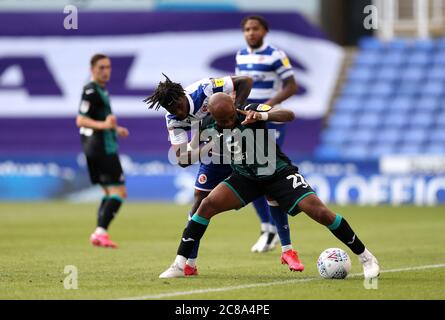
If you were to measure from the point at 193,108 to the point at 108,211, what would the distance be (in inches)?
171

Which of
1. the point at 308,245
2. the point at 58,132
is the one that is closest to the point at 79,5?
the point at 58,132

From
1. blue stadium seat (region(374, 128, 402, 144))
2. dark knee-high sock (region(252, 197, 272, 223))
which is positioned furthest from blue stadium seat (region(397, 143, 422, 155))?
dark knee-high sock (region(252, 197, 272, 223))

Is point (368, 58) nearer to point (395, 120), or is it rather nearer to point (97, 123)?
Result: point (395, 120)

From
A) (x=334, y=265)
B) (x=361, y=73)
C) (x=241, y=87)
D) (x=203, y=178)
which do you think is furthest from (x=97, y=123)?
(x=361, y=73)

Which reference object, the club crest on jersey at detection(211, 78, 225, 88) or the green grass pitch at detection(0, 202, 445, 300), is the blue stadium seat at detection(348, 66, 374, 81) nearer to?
the green grass pitch at detection(0, 202, 445, 300)

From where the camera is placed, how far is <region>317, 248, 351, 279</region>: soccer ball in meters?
9.04

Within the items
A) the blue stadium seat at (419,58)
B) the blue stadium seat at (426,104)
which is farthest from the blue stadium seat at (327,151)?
the blue stadium seat at (419,58)

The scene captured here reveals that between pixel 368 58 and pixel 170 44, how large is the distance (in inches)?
197

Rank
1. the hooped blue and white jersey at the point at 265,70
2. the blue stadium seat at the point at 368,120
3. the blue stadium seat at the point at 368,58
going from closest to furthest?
the hooped blue and white jersey at the point at 265,70
the blue stadium seat at the point at 368,120
the blue stadium seat at the point at 368,58

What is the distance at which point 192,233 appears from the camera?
30.3 ft

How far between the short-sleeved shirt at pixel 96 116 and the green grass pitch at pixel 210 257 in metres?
1.23

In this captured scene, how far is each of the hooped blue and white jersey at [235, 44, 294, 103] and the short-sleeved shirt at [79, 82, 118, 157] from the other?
195 cm

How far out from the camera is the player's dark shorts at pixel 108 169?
13461mm

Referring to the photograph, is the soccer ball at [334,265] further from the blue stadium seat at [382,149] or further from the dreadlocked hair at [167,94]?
the blue stadium seat at [382,149]
